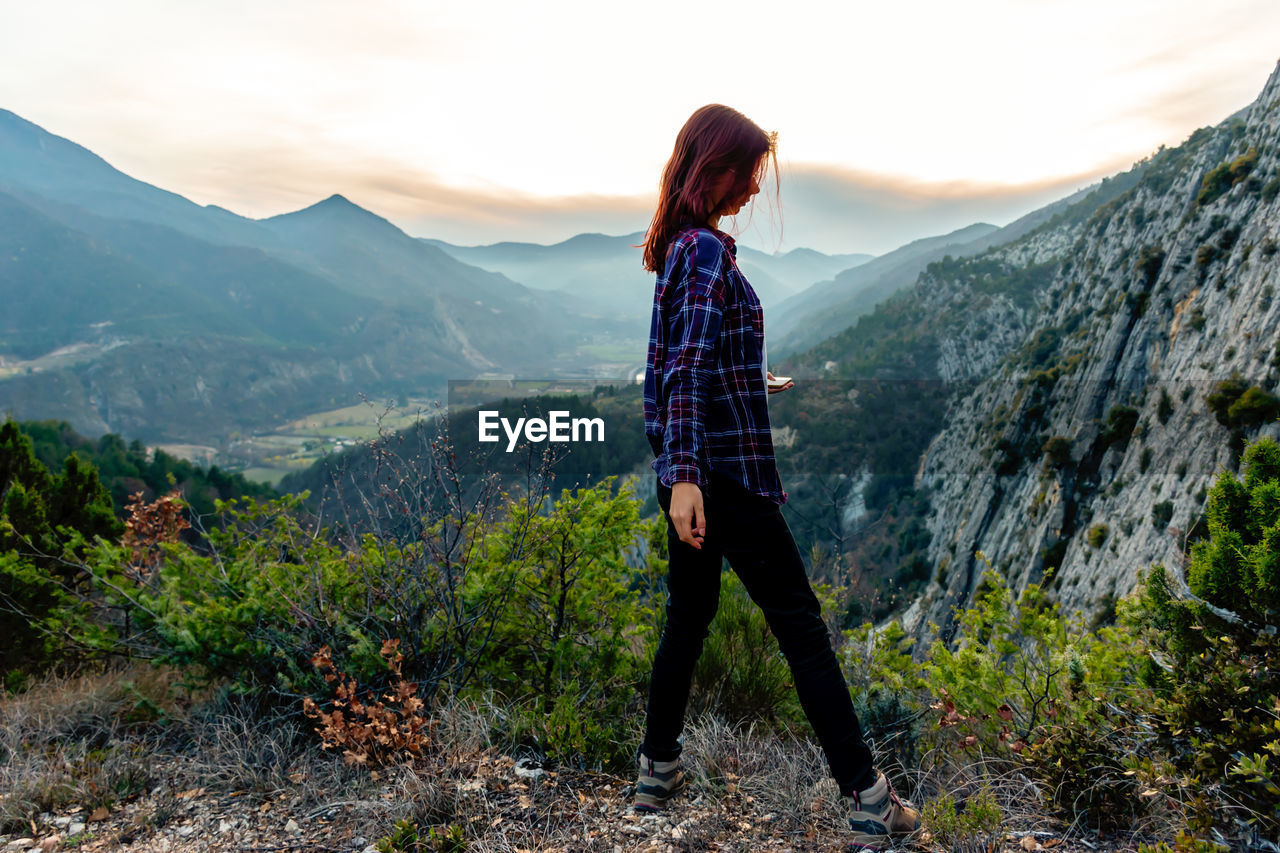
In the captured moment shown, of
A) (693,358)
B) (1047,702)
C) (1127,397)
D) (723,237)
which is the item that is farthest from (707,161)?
(1127,397)

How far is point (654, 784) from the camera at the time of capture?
225 centimetres

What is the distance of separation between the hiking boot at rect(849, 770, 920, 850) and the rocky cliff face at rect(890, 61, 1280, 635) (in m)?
11.8

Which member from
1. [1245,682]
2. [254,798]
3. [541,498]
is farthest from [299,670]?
[1245,682]

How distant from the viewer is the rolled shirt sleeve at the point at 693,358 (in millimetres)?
1852

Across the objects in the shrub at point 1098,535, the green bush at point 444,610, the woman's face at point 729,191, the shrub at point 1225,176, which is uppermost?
the shrub at point 1225,176

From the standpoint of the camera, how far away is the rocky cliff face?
23297 mm

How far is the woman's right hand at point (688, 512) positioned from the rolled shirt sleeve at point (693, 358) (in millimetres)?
35

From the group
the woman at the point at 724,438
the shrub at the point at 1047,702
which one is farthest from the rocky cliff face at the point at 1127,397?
the woman at the point at 724,438

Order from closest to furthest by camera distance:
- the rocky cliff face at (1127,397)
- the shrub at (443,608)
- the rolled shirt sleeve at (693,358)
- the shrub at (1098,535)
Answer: the rolled shirt sleeve at (693,358) < the shrub at (443,608) < the rocky cliff face at (1127,397) < the shrub at (1098,535)

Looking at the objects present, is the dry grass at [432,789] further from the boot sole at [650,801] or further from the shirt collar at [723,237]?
the shirt collar at [723,237]

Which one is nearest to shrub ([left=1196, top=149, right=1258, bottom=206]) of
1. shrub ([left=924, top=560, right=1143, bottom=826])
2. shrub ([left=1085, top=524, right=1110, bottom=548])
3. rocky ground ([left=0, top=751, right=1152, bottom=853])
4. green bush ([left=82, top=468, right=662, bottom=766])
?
shrub ([left=1085, top=524, right=1110, bottom=548])

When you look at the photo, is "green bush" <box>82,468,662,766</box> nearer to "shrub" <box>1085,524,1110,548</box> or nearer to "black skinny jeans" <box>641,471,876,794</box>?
"black skinny jeans" <box>641,471,876,794</box>

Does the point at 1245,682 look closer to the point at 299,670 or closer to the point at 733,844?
the point at 733,844

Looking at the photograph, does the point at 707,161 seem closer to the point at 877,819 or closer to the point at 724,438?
the point at 724,438
